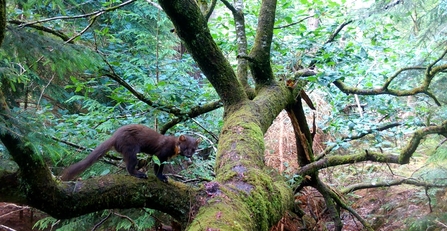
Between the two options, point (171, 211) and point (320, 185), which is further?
point (320, 185)

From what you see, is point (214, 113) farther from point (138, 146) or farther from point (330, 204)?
point (138, 146)

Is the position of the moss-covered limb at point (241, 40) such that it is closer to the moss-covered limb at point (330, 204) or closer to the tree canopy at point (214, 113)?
the tree canopy at point (214, 113)

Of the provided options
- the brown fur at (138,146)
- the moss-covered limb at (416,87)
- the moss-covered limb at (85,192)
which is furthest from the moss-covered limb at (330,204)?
the moss-covered limb at (85,192)

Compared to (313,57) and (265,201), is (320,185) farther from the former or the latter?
(265,201)

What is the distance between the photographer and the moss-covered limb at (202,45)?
11.0ft

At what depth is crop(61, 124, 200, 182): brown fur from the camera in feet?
10.7

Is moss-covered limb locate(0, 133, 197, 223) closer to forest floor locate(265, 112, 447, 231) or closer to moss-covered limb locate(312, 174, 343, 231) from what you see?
forest floor locate(265, 112, 447, 231)

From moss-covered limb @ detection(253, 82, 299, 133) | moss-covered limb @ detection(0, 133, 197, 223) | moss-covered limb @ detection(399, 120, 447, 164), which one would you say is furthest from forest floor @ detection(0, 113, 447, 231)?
moss-covered limb @ detection(0, 133, 197, 223)

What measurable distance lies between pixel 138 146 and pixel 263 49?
2.05 metres

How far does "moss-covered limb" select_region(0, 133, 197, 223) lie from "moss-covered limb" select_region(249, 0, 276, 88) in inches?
94.4

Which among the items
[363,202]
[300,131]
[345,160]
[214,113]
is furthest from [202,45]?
[363,202]

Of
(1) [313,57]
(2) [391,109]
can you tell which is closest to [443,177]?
(2) [391,109]

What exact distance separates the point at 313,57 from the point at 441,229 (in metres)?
2.81

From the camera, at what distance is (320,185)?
5016 millimetres
